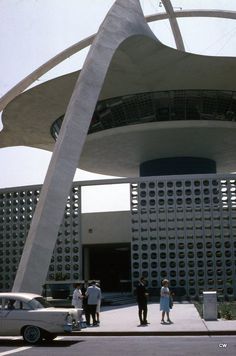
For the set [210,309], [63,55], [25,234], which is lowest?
[210,309]

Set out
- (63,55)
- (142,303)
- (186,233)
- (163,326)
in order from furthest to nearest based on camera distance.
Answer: (63,55)
(186,233)
(142,303)
(163,326)

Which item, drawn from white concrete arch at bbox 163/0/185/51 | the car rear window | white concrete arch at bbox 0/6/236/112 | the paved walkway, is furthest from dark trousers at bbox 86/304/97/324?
white concrete arch at bbox 163/0/185/51

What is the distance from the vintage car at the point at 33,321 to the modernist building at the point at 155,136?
179 inches

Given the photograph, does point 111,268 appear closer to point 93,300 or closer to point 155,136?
point 155,136

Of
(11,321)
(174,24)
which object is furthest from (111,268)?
(11,321)

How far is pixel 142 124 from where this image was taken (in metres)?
34.5

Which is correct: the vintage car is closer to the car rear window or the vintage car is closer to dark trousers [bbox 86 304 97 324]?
the car rear window

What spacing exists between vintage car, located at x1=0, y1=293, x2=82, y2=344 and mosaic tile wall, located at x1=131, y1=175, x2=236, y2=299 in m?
15.9

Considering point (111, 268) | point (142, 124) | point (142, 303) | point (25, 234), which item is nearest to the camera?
point (142, 303)

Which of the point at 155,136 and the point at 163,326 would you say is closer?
the point at 163,326

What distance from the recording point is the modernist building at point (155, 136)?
22094 mm

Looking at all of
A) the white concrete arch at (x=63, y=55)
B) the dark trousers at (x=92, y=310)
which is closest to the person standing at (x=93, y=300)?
the dark trousers at (x=92, y=310)

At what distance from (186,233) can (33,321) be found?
17.1 m

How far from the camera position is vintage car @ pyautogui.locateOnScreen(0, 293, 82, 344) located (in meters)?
12.8
